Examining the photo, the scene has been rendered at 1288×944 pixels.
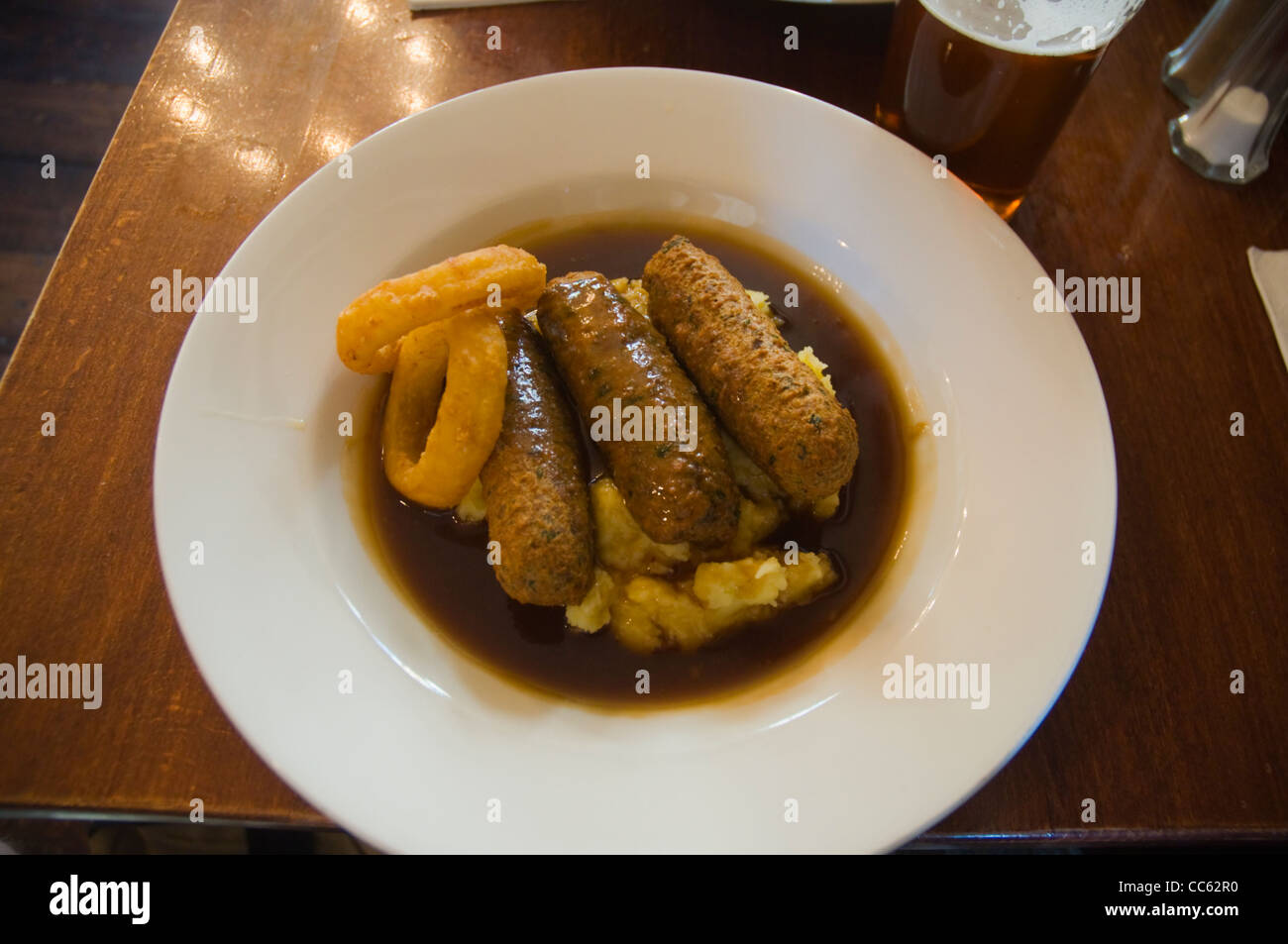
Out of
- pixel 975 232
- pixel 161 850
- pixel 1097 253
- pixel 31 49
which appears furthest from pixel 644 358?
pixel 31 49

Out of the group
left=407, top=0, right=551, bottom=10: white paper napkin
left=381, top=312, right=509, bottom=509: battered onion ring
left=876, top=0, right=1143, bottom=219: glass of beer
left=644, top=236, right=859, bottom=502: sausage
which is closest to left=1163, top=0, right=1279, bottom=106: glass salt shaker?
left=876, top=0, right=1143, bottom=219: glass of beer

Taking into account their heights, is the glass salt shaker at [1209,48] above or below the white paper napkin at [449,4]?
below

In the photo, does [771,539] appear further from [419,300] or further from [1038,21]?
[1038,21]

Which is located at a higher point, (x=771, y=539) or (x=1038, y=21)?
(x=1038, y=21)

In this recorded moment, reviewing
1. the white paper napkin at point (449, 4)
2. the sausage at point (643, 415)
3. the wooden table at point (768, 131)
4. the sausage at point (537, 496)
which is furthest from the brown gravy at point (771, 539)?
the white paper napkin at point (449, 4)

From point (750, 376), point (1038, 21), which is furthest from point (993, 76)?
point (750, 376)

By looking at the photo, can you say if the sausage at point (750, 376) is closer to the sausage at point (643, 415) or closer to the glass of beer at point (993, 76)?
the sausage at point (643, 415)
